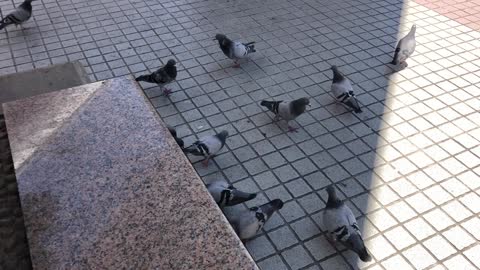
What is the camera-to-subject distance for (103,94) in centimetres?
389

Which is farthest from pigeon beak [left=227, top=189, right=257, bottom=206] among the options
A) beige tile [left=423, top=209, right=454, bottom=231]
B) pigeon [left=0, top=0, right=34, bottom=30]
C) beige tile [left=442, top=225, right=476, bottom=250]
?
pigeon [left=0, top=0, right=34, bottom=30]

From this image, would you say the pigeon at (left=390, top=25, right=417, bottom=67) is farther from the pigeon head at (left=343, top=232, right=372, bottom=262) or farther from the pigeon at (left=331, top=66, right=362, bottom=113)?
the pigeon head at (left=343, top=232, right=372, bottom=262)

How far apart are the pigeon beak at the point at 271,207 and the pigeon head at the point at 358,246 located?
0.63 m

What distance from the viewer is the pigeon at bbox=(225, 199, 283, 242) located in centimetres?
343

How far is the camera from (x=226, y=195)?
362cm

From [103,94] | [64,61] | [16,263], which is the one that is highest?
[103,94]

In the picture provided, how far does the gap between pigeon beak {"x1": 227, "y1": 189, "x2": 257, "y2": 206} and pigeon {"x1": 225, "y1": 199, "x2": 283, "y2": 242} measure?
12 centimetres

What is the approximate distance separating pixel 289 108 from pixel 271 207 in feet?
4.52

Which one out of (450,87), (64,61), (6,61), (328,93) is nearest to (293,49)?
(328,93)

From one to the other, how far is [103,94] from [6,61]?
2721 mm

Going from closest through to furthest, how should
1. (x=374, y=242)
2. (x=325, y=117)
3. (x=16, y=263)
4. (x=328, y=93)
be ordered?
(x=16, y=263) → (x=374, y=242) → (x=325, y=117) → (x=328, y=93)

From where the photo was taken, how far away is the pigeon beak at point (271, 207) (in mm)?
3549

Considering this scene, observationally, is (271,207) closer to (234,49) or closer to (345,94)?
(345,94)

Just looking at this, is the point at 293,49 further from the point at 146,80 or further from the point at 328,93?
the point at 146,80
